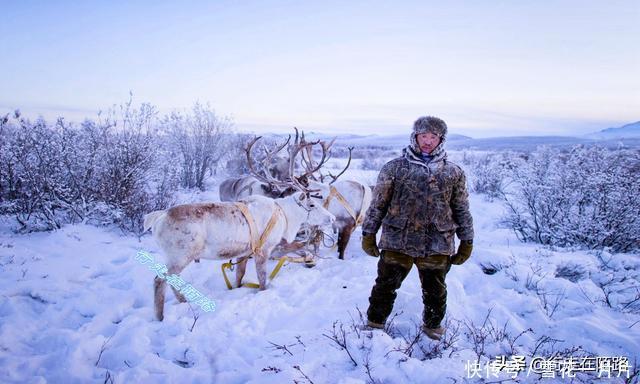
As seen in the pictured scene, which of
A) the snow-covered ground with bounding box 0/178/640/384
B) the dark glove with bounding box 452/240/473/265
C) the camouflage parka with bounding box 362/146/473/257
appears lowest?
the snow-covered ground with bounding box 0/178/640/384

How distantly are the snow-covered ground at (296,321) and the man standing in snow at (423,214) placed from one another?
60 centimetres

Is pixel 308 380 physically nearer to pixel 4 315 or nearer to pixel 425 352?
pixel 425 352

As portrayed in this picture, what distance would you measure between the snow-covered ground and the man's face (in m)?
1.66

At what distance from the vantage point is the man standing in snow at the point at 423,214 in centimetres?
280

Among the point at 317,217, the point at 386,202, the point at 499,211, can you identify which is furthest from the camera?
the point at 499,211

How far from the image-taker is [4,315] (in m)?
3.39

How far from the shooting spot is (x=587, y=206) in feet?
22.5

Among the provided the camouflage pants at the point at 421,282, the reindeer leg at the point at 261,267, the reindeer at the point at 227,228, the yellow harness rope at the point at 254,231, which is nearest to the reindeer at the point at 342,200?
the reindeer at the point at 227,228

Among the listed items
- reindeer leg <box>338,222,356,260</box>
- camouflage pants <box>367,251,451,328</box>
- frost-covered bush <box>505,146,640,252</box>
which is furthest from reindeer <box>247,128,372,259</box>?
frost-covered bush <box>505,146,640,252</box>

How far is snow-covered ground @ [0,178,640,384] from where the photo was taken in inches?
102

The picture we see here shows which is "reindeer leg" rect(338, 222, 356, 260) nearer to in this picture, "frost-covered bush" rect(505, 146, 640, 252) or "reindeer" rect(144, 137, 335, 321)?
"reindeer" rect(144, 137, 335, 321)

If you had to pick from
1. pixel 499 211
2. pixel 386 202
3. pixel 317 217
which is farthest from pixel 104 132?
pixel 499 211

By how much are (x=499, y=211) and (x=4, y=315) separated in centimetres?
1118

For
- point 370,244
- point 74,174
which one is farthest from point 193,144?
point 370,244
